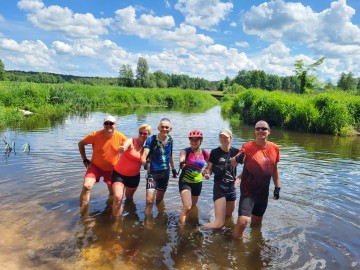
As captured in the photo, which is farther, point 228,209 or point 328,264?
point 228,209

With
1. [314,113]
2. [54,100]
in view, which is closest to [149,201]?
[314,113]

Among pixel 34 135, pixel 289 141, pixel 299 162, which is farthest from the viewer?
pixel 289 141

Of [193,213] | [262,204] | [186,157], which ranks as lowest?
[193,213]

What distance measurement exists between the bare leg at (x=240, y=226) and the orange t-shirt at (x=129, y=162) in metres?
2.48

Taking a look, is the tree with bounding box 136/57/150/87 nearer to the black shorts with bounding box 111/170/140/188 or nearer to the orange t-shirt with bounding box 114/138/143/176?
the black shorts with bounding box 111/170/140/188

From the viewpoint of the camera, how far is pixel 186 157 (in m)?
7.15

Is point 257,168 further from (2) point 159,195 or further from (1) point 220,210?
(2) point 159,195

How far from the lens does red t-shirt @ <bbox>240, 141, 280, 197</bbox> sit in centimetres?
625

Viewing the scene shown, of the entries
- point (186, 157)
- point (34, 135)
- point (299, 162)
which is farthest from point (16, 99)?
point (186, 157)

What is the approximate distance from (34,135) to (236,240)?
48.7ft

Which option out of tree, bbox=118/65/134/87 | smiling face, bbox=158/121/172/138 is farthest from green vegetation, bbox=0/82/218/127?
tree, bbox=118/65/134/87

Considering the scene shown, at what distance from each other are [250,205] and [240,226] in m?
0.47

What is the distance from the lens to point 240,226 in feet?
21.1

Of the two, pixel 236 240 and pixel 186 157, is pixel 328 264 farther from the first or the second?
pixel 186 157
